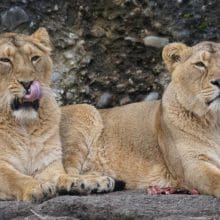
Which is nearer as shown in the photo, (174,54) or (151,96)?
(174,54)

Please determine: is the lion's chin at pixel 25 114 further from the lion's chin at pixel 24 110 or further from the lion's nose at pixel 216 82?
the lion's nose at pixel 216 82

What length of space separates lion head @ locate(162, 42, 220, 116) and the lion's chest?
0.91m

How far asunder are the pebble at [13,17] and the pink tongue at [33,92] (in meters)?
1.85

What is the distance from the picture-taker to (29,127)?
19.7ft

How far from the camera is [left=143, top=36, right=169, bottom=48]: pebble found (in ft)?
24.8

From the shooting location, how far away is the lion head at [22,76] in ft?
18.9

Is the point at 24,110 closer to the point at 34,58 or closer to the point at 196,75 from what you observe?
the point at 34,58

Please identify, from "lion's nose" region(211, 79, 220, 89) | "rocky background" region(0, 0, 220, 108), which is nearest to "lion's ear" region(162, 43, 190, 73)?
"lion's nose" region(211, 79, 220, 89)

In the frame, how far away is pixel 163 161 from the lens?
6.22 m

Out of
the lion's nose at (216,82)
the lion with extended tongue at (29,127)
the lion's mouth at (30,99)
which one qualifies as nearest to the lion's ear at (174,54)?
the lion's nose at (216,82)

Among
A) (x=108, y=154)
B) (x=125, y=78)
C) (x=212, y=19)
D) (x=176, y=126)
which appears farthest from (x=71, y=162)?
(x=212, y=19)

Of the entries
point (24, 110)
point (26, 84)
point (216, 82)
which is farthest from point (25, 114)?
point (216, 82)

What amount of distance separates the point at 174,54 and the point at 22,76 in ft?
3.63

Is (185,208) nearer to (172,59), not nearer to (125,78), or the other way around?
(172,59)
